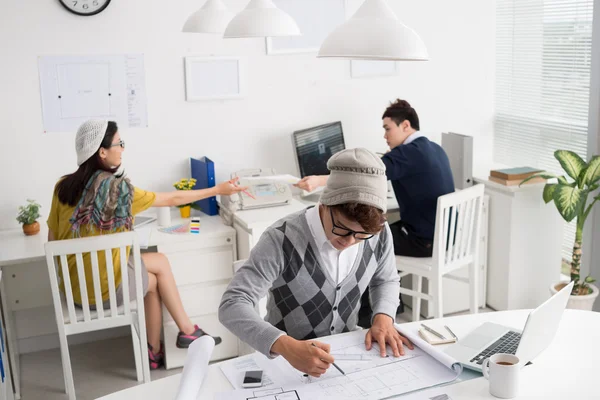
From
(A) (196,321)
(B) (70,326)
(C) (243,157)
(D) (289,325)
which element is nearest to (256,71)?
(C) (243,157)

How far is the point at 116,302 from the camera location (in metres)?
3.14

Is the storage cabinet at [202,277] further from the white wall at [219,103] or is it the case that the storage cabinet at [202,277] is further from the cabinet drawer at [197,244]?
the white wall at [219,103]

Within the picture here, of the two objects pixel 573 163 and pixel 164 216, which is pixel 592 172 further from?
pixel 164 216

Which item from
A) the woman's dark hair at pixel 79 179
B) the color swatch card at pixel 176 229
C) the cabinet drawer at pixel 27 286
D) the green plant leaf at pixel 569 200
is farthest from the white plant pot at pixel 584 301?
the cabinet drawer at pixel 27 286

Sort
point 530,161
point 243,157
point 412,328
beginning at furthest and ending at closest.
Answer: point 530,161 < point 243,157 < point 412,328

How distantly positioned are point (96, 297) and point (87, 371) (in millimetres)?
780

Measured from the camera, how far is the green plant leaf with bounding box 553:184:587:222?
3598mm

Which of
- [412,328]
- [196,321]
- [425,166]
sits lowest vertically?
[196,321]

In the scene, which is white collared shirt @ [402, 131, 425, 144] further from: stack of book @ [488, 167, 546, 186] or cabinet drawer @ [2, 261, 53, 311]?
cabinet drawer @ [2, 261, 53, 311]

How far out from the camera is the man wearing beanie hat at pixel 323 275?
6.02 ft

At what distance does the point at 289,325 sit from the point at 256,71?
2.28 metres

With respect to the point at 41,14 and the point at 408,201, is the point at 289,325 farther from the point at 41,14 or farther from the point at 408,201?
the point at 41,14

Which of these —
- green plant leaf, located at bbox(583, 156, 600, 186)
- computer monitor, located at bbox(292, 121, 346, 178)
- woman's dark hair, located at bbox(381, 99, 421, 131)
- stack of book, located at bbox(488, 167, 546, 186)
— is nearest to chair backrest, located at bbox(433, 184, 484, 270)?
stack of book, located at bbox(488, 167, 546, 186)

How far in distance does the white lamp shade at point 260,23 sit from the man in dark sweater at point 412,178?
1109 mm
